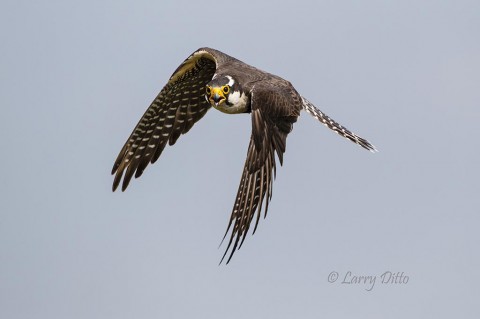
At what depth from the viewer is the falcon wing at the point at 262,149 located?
17.1 metres

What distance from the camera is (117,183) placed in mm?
21547

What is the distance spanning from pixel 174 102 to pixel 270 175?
15.2 feet

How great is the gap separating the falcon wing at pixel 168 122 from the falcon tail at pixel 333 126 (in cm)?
248

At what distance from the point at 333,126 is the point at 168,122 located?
10.9 feet

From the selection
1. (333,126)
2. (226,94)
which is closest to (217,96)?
(226,94)

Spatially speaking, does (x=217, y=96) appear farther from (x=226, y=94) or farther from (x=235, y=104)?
(x=235, y=104)

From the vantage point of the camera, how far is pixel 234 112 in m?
19.2

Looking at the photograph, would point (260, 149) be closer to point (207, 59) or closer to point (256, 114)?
point (256, 114)

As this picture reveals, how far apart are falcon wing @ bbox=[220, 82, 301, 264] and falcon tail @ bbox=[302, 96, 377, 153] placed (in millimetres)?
819

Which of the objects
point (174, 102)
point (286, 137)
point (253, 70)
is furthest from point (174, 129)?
point (286, 137)

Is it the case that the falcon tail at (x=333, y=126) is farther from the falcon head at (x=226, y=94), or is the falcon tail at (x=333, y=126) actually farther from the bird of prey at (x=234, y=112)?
the falcon head at (x=226, y=94)

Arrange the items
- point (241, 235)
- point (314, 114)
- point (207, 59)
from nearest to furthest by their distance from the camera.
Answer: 1. point (241, 235)
2. point (314, 114)
3. point (207, 59)

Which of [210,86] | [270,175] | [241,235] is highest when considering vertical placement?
[210,86]

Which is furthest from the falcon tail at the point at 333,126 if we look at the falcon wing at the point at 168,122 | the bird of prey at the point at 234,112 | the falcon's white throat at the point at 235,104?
the falcon wing at the point at 168,122
